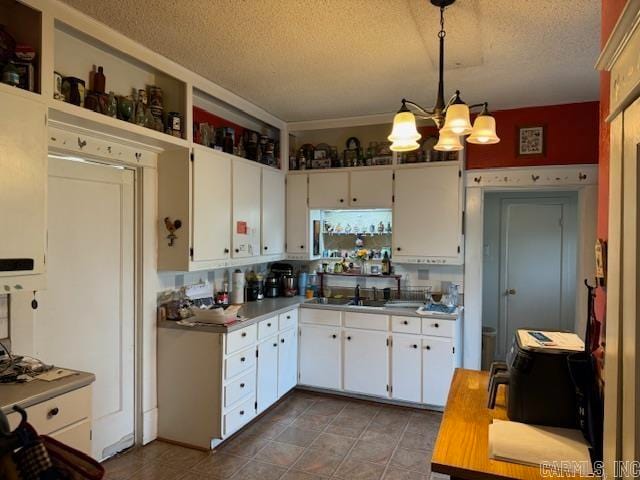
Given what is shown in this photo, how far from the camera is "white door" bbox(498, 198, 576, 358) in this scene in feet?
15.8

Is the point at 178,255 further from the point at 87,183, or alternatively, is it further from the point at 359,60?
the point at 359,60

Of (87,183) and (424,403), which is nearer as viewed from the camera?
(87,183)

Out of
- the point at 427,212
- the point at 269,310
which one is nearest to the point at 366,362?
the point at 269,310

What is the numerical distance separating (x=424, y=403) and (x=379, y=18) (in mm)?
3019

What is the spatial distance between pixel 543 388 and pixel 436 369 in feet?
7.24

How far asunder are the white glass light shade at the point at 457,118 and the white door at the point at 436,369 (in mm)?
2200

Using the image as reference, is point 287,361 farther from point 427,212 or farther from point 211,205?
point 427,212

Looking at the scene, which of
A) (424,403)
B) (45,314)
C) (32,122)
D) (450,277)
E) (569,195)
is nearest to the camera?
(32,122)

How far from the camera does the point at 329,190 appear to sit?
4340 millimetres

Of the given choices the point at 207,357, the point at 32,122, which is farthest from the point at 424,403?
the point at 32,122

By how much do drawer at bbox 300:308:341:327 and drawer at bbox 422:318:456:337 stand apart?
80 cm

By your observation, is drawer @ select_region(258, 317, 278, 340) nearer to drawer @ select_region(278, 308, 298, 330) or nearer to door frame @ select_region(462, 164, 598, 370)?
drawer @ select_region(278, 308, 298, 330)

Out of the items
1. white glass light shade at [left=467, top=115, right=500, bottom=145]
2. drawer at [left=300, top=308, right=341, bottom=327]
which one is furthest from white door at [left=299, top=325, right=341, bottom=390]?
white glass light shade at [left=467, top=115, right=500, bottom=145]

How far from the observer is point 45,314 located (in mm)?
2557
